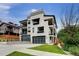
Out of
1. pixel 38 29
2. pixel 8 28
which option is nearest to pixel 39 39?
pixel 38 29

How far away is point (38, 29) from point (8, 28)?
0.28 m

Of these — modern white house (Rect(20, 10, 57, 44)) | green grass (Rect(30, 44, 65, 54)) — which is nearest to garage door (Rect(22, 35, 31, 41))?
modern white house (Rect(20, 10, 57, 44))

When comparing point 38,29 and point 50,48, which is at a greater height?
point 38,29

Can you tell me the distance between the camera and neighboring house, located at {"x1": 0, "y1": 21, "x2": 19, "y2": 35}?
2430mm

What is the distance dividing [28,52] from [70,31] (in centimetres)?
43

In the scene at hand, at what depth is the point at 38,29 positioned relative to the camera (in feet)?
8.05

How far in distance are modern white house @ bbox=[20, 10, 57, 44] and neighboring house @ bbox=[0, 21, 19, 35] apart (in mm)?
56

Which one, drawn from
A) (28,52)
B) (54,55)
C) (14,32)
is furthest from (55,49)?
(14,32)

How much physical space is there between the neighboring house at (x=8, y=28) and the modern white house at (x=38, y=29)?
2.2 inches

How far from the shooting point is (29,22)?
8.07 feet

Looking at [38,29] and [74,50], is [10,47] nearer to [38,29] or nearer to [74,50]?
[38,29]

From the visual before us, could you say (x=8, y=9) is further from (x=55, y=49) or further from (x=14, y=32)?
(x=55, y=49)

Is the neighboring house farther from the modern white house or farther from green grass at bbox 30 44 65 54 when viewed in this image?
green grass at bbox 30 44 65 54

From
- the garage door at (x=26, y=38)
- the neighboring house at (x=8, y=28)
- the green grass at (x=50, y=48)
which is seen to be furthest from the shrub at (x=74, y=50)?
the neighboring house at (x=8, y=28)
